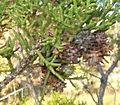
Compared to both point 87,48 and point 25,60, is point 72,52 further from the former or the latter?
point 25,60

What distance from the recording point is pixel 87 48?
2990mm

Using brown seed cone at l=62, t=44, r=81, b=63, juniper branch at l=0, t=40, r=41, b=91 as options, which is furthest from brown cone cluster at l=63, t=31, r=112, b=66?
juniper branch at l=0, t=40, r=41, b=91

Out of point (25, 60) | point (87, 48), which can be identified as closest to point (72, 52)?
point (87, 48)

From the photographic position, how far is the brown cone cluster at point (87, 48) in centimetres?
296

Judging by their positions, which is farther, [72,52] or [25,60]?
[25,60]

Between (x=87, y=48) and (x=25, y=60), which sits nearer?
(x=87, y=48)

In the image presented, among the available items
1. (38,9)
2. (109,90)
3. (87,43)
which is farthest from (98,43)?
(109,90)

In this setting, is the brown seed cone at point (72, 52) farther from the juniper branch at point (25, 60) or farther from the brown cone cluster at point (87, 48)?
the juniper branch at point (25, 60)

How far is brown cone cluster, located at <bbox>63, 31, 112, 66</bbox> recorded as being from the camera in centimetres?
296

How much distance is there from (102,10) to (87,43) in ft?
1.26

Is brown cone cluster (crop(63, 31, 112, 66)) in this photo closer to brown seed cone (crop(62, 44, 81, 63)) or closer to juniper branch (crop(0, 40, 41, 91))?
brown seed cone (crop(62, 44, 81, 63))

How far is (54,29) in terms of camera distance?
295cm

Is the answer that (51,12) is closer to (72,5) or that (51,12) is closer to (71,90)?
(72,5)

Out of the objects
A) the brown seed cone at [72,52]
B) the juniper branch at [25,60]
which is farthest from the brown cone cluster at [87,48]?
the juniper branch at [25,60]
